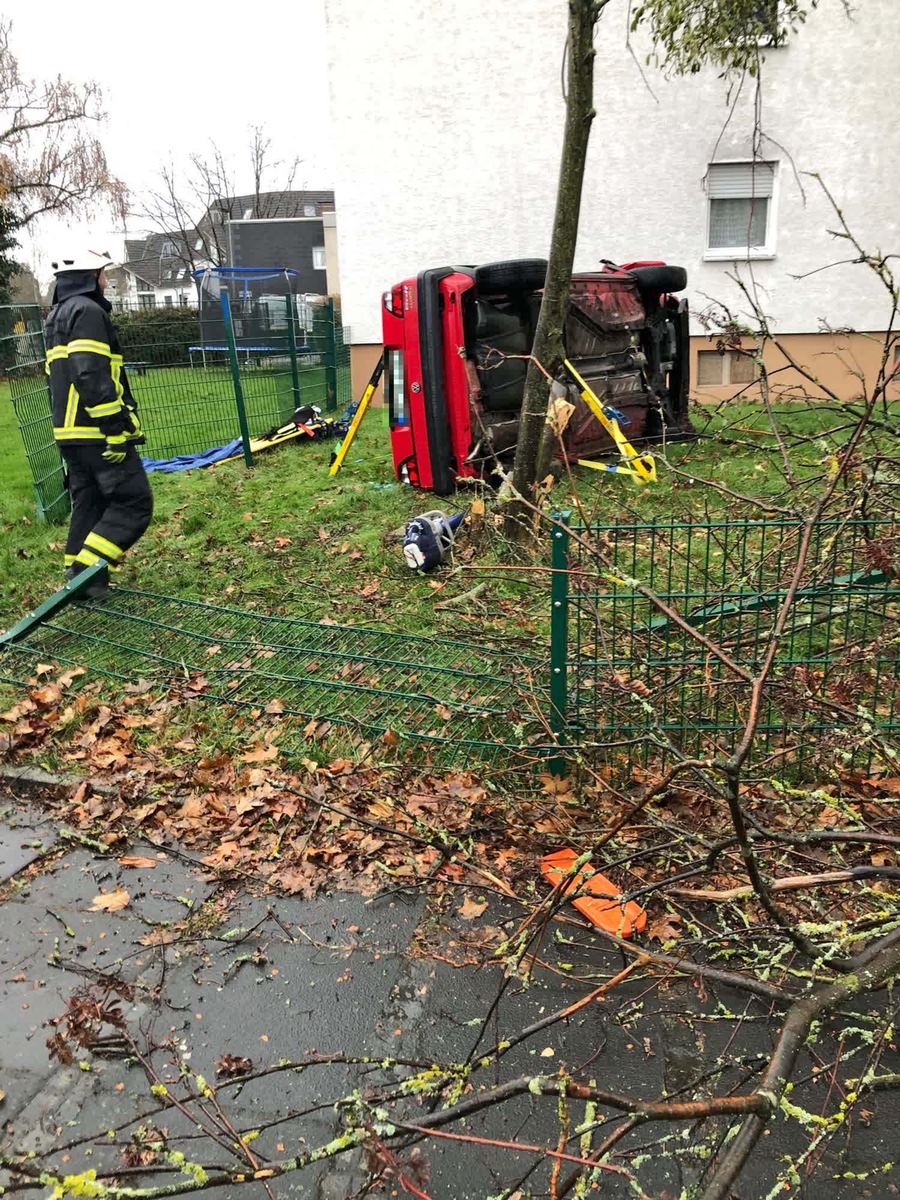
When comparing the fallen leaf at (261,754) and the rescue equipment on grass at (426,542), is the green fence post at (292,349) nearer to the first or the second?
the rescue equipment on grass at (426,542)

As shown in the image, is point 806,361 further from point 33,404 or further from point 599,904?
point 599,904

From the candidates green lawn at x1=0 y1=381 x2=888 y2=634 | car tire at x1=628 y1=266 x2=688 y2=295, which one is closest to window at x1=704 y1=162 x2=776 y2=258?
green lawn at x1=0 y1=381 x2=888 y2=634

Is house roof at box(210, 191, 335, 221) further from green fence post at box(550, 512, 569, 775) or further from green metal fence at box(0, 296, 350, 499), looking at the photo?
green fence post at box(550, 512, 569, 775)

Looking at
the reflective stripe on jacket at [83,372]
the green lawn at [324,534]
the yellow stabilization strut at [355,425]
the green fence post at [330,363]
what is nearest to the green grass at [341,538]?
the green lawn at [324,534]

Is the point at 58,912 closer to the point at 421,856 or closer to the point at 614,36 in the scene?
the point at 421,856

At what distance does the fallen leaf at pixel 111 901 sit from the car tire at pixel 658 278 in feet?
25.7

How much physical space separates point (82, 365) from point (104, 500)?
945 millimetres

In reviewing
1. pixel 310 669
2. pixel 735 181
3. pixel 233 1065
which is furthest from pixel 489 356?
pixel 735 181

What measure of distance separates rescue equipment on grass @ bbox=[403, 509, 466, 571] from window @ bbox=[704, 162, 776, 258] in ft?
30.8

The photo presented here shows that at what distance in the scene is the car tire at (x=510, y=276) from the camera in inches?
294

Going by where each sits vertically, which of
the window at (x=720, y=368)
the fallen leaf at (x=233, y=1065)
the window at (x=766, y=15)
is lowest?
the window at (x=720, y=368)

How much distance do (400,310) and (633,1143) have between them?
6931 mm

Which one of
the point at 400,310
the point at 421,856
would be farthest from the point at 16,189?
the point at 421,856

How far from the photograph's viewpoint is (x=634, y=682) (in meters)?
3.21
